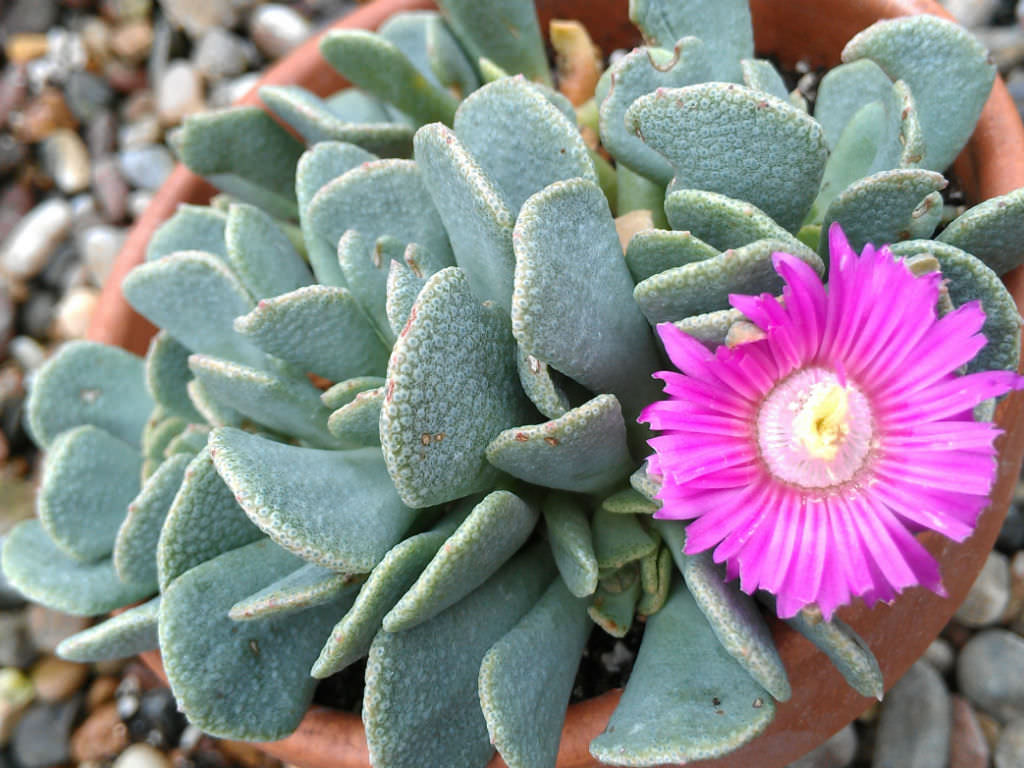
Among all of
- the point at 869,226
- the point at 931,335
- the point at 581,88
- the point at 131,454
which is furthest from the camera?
the point at 581,88

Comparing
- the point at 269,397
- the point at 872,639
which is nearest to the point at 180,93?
the point at 269,397

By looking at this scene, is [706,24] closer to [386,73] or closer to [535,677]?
[386,73]

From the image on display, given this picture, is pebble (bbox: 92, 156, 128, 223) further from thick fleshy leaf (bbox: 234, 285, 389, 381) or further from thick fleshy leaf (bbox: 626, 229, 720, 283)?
thick fleshy leaf (bbox: 626, 229, 720, 283)

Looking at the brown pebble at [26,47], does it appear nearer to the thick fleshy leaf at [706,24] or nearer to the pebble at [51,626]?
the pebble at [51,626]

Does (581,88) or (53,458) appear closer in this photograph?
(53,458)

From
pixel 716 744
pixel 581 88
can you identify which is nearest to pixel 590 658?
pixel 716 744

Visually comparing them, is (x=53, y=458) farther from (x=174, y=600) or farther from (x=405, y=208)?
(x=405, y=208)
